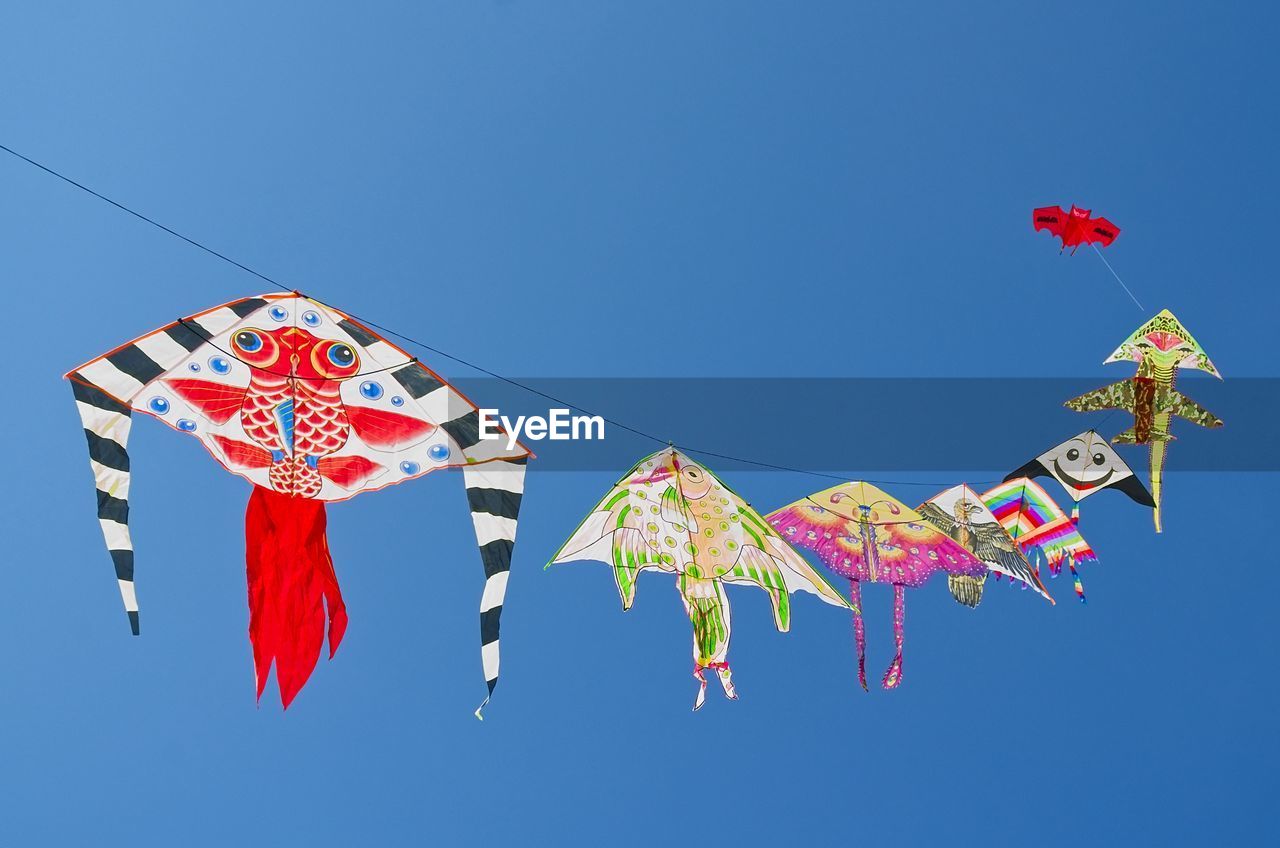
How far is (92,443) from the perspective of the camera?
18.8 ft

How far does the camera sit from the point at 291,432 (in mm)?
6012

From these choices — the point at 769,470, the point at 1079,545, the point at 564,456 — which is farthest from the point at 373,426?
the point at 1079,545

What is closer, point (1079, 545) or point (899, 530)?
point (899, 530)

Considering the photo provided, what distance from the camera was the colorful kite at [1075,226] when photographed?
25.3 feet

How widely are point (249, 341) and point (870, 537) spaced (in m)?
3.38

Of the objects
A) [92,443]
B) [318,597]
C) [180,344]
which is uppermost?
[180,344]

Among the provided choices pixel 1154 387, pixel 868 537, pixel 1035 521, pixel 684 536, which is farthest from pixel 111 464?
pixel 1154 387

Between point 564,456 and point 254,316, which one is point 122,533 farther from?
point 564,456

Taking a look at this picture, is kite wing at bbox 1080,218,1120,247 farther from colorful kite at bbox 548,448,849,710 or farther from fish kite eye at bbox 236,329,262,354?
fish kite eye at bbox 236,329,262,354

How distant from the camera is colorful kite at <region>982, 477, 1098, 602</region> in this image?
793cm

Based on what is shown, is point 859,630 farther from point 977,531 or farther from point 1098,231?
point 1098,231

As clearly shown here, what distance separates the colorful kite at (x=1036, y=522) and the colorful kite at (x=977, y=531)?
0.39 feet

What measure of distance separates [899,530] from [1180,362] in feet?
5.81

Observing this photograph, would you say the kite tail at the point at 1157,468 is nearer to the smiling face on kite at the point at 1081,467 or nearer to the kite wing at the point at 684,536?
the smiling face on kite at the point at 1081,467
